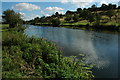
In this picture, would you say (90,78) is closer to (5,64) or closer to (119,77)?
(119,77)

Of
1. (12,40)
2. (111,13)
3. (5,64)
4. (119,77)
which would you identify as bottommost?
(119,77)

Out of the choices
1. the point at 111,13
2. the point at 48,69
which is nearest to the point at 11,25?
the point at 48,69

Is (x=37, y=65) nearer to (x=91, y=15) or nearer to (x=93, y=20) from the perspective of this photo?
(x=93, y=20)

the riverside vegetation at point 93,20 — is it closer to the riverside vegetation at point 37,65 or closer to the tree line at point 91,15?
the tree line at point 91,15

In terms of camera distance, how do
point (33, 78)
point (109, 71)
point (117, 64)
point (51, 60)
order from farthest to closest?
point (117, 64) → point (109, 71) → point (51, 60) → point (33, 78)

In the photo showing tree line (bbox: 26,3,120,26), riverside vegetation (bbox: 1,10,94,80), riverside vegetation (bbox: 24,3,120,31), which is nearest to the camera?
riverside vegetation (bbox: 1,10,94,80)

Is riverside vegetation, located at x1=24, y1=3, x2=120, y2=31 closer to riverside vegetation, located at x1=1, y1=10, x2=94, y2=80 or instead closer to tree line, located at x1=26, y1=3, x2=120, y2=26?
tree line, located at x1=26, y1=3, x2=120, y2=26

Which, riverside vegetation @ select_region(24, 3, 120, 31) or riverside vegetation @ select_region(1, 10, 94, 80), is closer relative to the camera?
riverside vegetation @ select_region(1, 10, 94, 80)

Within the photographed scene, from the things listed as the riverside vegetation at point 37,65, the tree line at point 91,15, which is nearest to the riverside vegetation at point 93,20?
the tree line at point 91,15

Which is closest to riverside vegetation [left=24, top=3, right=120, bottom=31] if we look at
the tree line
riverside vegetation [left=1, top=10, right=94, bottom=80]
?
the tree line

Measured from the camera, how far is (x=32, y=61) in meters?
8.10

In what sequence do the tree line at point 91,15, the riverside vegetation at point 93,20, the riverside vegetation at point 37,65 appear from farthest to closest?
1. the tree line at point 91,15
2. the riverside vegetation at point 93,20
3. the riverside vegetation at point 37,65

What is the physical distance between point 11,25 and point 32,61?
26.6m

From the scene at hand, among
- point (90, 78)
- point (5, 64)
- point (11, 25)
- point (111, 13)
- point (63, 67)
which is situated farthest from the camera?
point (111, 13)
